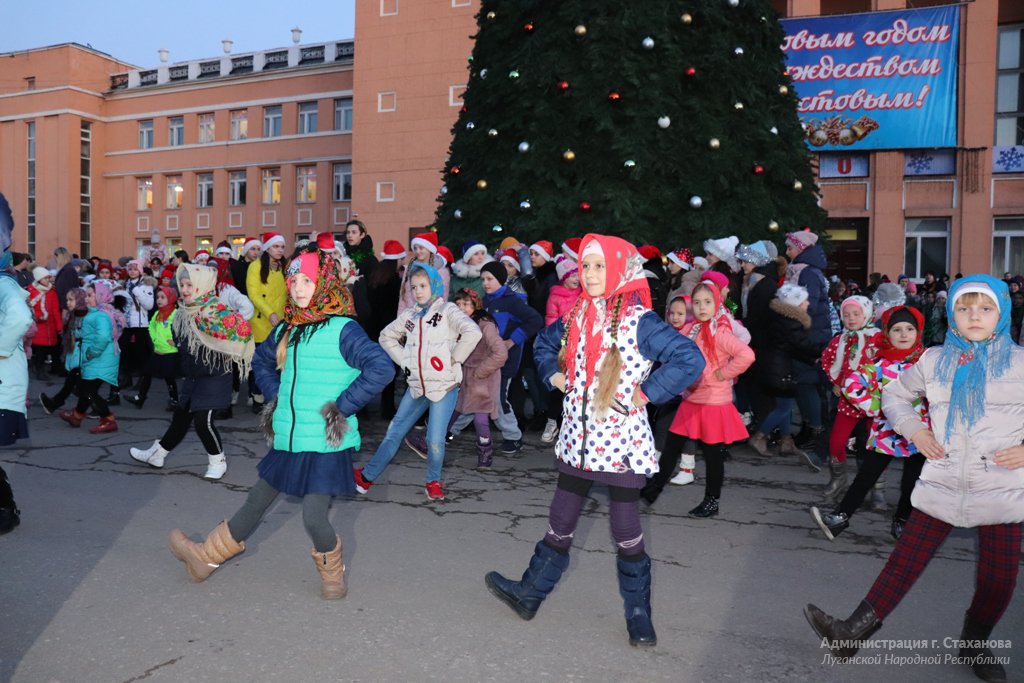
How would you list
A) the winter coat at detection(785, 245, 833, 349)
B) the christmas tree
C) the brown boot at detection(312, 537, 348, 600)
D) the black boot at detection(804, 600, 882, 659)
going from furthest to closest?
the christmas tree, the winter coat at detection(785, 245, 833, 349), the brown boot at detection(312, 537, 348, 600), the black boot at detection(804, 600, 882, 659)

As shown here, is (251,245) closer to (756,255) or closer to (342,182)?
(756,255)

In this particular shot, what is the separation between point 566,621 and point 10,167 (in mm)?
49447

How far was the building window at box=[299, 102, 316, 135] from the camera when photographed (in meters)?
39.1

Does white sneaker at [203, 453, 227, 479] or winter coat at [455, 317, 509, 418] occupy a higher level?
winter coat at [455, 317, 509, 418]

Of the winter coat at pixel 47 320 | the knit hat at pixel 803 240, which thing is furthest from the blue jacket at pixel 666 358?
the winter coat at pixel 47 320

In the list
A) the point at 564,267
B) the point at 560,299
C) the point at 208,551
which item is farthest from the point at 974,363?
the point at 564,267

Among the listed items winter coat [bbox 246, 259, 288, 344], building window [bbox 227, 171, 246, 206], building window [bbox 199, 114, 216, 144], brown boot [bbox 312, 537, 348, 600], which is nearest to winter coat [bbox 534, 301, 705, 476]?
brown boot [bbox 312, 537, 348, 600]

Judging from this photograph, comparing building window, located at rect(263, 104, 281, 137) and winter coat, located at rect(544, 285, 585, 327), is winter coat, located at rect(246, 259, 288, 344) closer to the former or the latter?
winter coat, located at rect(544, 285, 585, 327)

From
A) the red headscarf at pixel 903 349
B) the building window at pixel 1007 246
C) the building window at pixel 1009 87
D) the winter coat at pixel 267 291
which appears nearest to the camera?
the red headscarf at pixel 903 349

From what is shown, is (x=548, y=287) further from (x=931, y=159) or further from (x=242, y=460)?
(x=931, y=159)

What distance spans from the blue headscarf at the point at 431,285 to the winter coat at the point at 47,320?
850 cm

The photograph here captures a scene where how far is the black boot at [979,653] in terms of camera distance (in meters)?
3.42

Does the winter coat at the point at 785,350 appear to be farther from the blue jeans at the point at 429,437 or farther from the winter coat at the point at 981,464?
the winter coat at the point at 981,464

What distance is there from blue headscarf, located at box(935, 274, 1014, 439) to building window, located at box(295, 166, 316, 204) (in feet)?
123
